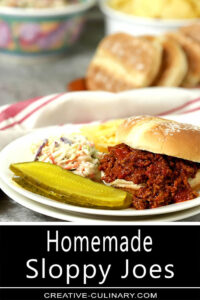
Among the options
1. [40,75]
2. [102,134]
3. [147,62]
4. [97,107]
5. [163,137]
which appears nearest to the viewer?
[163,137]

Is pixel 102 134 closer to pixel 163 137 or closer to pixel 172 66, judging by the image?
pixel 163 137

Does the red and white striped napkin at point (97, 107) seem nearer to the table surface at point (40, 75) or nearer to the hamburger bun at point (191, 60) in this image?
the hamburger bun at point (191, 60)

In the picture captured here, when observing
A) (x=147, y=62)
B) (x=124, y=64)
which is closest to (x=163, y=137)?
(x=147, y=62)

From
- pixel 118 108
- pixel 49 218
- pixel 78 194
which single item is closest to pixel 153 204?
pixel 78 194

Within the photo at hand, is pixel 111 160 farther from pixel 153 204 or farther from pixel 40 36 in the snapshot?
pixel 40 36

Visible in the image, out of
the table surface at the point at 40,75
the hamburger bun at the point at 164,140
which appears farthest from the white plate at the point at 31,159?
the table surface at the point at 40,75

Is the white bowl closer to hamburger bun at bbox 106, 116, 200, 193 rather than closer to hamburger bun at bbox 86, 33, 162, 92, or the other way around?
hamburger bun at bbox 86, 33, 162, 92
